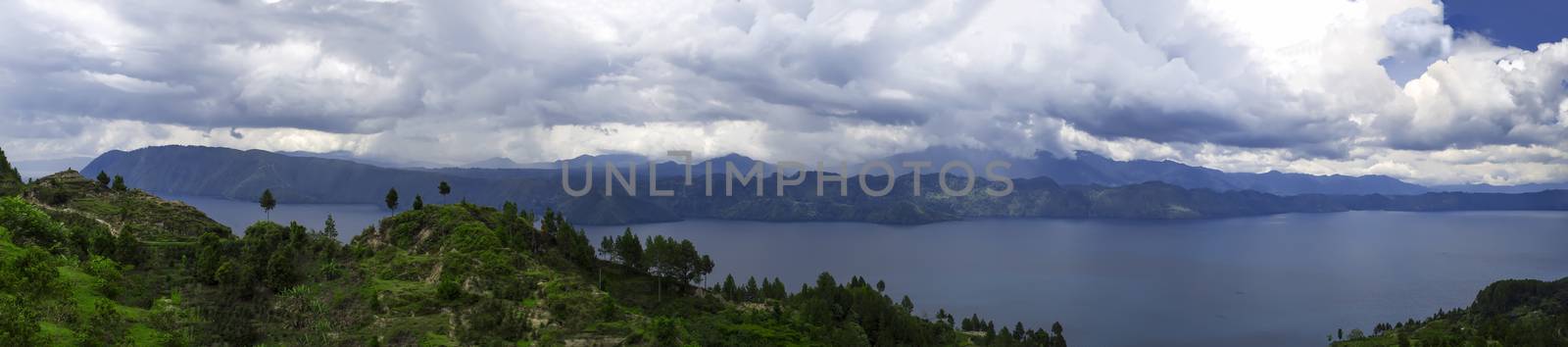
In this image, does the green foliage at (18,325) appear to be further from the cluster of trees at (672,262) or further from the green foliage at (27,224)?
the cluster of trees at (672,262)

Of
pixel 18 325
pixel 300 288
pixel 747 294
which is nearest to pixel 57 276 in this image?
pixel 18 325

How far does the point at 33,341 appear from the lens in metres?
65.8

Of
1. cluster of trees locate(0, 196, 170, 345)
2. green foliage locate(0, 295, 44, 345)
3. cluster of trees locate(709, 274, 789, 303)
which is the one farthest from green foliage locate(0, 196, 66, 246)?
cluster of trees locate(709, 274, 789, 303)

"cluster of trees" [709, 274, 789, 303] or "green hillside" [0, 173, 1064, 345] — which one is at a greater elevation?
"green hillside" [0, 173, 1064, 345]

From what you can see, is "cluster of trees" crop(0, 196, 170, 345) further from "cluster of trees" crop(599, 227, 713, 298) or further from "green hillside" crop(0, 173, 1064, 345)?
"cluster of trees" crop(599, 227, 713, 298)

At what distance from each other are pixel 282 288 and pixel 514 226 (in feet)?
163

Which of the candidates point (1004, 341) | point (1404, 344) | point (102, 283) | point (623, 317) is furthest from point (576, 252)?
point (1404, 344)

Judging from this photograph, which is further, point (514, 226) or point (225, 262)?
point (514, 226)

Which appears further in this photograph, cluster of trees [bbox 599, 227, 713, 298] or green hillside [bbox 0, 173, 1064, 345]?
cluster of trees [bbox 599, 227, 713, 298]

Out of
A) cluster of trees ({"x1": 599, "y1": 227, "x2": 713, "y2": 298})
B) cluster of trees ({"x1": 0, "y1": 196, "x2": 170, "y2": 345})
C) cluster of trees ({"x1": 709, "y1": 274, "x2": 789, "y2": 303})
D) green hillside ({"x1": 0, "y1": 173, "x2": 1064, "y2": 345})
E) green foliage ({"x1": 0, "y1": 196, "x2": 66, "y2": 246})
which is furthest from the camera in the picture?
cluster of trees ({"x1": 709, "y1": 274, "x2": 789, "y2": 303})

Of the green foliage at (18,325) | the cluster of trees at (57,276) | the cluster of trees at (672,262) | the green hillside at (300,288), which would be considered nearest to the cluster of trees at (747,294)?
the cluster of trees at (672,262)

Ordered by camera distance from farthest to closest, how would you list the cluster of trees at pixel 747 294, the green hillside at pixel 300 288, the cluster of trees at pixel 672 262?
the cluster of trees at pixel 747 294, the cluster of trees at pixel 672 262, the green hillside at pixel 300 288

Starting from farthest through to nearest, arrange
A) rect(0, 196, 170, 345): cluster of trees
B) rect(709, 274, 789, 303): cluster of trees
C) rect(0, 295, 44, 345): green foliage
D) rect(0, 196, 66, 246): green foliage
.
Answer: rect(709, 274, 789, 303): cluster of trees < rect(0, 196, 66, 246): green foliage < rect(0, 196, 170, 345): cluster of trees < rect(0, 295, 44, 345): green foliage

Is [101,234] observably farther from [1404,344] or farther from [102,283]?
[1404,344]
